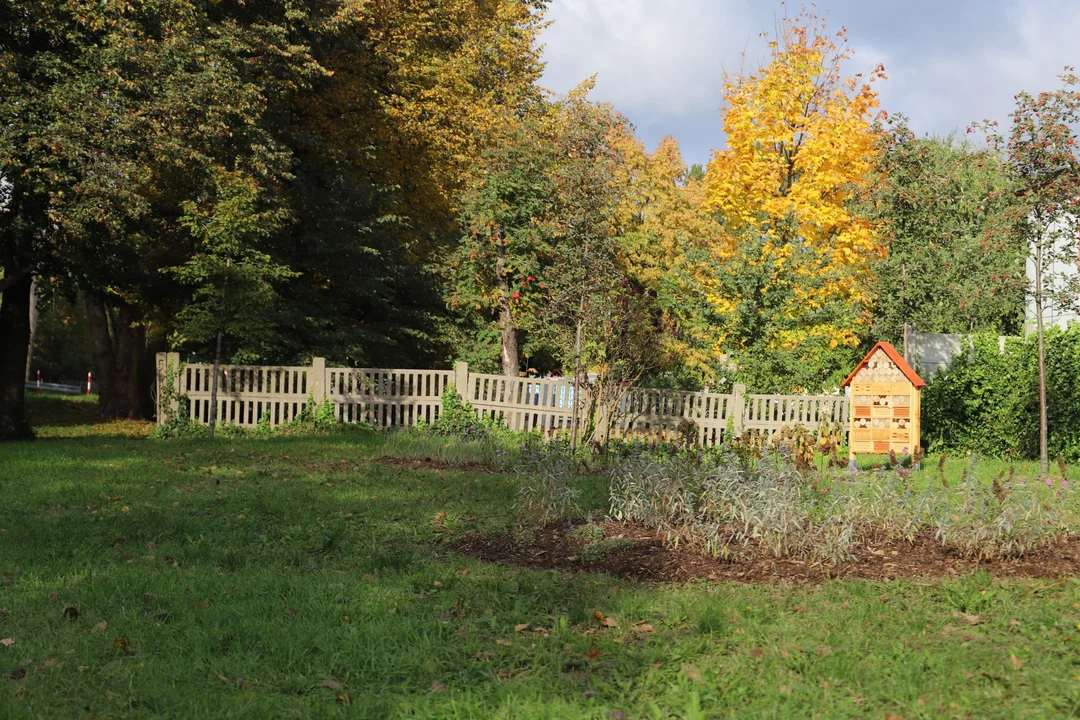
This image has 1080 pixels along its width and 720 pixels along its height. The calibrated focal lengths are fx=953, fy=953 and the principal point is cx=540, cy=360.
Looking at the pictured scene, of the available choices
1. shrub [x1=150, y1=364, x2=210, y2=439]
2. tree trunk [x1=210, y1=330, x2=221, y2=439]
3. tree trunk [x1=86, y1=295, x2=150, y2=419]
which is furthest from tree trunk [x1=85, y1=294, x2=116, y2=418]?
tree trunk [x1=210, y1=330, x2=221, y2=439]

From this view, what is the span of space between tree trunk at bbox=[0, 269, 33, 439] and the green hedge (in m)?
15.5

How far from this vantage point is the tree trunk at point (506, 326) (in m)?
23.2

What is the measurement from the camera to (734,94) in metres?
20.0

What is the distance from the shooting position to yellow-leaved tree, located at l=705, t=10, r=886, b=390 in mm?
17281

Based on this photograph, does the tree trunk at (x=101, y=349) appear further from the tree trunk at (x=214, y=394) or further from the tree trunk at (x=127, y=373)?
the tree trunk at (x=214, y=394)

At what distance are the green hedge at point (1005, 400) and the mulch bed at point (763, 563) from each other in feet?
27.8

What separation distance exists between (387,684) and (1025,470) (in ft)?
38.3

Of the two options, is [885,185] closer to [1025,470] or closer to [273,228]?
[1025,470]

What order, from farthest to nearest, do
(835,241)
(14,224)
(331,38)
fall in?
(331,38)
(835,241)
(14,224)

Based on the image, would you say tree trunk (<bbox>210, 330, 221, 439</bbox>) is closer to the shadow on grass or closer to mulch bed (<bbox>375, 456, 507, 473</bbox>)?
mulch bed (<bbox>375, 456, 507, 473</bbox>)

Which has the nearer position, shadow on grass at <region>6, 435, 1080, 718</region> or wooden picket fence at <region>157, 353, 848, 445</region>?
shadow on grass at <region>6, 435, 1080, 718</region>

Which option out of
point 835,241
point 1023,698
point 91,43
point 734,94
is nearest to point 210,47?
point 91,43

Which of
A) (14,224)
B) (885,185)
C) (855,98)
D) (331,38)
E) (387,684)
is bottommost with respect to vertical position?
(387,684)

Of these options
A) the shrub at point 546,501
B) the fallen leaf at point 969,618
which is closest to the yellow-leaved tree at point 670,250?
the shrub at point 546,501
